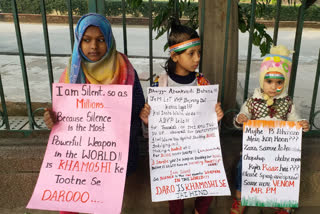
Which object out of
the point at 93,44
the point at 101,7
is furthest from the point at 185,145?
the point at 101,7

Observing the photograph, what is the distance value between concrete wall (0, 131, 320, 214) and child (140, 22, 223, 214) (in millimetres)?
614

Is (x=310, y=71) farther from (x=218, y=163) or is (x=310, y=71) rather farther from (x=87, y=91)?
(x=87, y=91)

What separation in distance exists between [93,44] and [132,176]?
112 centimetres

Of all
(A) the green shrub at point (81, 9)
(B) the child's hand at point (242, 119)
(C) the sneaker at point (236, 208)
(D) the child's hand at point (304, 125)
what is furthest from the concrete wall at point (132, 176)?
(A) the green shrub at point (81, 9)

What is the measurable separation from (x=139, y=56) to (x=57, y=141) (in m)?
7.73

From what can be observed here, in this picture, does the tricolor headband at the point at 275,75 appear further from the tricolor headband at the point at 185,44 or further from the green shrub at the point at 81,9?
the green shrub at the point at 81,9

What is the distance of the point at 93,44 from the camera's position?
198 cm

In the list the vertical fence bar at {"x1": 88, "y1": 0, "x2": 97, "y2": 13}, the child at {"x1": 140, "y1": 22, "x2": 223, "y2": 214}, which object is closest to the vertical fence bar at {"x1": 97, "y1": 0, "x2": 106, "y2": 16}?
the vertical fence bar at {"x1": 88, "y1": 0, "x2": 97, "y2": 13}

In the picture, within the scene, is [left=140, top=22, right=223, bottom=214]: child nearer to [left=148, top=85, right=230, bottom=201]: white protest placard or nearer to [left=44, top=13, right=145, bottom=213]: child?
[left=148, top=85, right=230, bottom=201]: white protest placard

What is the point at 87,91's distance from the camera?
6.53 ft

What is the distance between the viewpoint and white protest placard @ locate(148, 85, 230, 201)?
2104mm

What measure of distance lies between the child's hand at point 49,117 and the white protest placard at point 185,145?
2.02 feet

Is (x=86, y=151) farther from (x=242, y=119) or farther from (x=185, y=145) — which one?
(x=242, y=119)

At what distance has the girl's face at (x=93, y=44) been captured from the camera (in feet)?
6.49
